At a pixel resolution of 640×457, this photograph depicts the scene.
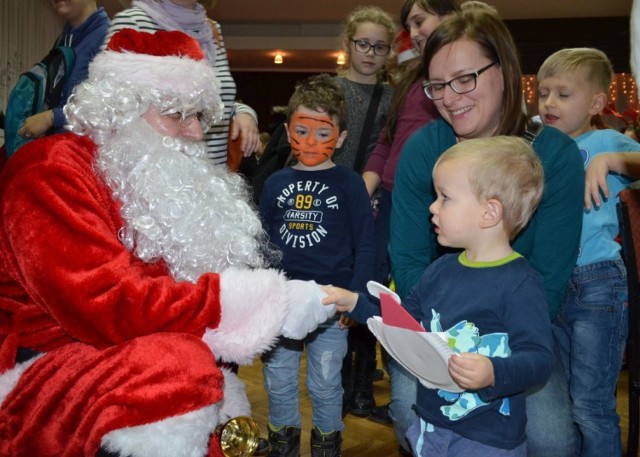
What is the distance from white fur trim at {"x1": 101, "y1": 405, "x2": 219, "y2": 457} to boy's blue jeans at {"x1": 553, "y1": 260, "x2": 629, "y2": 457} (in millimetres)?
1258

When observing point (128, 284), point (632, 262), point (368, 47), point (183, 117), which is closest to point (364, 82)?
point (368, 47)

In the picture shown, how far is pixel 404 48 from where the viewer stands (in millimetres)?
2807

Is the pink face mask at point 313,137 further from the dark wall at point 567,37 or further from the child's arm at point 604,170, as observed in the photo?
the dark wall at point 567,37

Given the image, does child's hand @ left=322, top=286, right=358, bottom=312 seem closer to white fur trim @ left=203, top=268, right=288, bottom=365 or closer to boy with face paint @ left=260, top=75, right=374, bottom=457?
white fur trim @ left=203, top=268, right=288, bottom=365

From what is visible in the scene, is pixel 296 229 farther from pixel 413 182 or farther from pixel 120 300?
pixel 120 300

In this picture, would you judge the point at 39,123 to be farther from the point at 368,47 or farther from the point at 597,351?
the point at 597,351

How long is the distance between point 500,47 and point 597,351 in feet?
3.29

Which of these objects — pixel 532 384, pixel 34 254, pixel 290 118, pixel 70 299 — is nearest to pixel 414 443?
pixel 532 384

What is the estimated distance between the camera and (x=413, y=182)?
1.94 meters

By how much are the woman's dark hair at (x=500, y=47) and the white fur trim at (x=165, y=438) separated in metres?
1.14

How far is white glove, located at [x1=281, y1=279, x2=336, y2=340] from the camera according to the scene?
163 centimetres

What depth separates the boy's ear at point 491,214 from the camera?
1.49m

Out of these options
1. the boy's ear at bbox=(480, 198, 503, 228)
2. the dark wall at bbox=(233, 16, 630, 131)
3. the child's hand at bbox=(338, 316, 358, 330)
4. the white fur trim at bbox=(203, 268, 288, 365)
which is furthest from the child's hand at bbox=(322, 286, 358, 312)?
the dark wall at bbox=(233, 16, 630, 131)

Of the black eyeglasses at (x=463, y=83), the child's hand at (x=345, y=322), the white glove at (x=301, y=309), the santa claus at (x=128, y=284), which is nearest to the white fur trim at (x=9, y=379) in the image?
the santa claus at (x=128, y=284)
